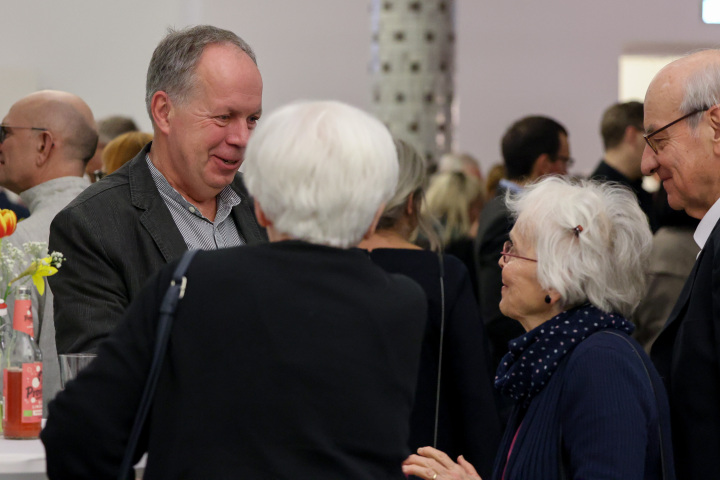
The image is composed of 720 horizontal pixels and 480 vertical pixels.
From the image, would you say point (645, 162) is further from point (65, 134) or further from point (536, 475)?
point (65, 134)

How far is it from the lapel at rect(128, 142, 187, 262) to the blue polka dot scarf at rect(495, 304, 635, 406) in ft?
2.62

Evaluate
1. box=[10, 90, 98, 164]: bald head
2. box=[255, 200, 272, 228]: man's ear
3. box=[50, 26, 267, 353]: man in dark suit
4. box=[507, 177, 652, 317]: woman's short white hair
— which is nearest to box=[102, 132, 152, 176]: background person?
box=[10, 90, 98, 164]: bald head

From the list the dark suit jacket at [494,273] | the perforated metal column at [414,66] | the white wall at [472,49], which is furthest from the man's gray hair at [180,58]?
the white wall at [472,49]

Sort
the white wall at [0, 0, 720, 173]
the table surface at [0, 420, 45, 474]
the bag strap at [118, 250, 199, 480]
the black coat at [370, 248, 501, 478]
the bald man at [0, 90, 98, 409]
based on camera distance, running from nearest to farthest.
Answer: the bag strap at [118, 250, 199, 480] < the table surface at [0, 420, 45, 474] < the black coat at [370, 248, 501, 478] < the bald man at [0, 90, 98, 409] < the white wall at [0, 0, 720, 173]

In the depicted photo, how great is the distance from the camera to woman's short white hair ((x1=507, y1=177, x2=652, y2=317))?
2150 mm

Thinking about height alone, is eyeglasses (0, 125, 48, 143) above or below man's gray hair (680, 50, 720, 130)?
below

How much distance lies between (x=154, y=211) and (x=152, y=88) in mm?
348

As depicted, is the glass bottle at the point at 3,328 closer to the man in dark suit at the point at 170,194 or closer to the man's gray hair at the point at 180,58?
the man in dark suit at the point at 170,194

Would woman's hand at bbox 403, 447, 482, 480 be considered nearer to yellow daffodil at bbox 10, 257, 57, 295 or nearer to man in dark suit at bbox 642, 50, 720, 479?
man in dark suit at bbox 642, 50, 720, 479

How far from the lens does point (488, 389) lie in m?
2.75

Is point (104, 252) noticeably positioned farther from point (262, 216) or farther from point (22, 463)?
point (262, 216)

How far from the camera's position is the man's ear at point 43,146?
3.43 m

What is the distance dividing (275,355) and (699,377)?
107 cm

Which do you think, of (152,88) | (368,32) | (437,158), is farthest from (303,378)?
(368,32)
